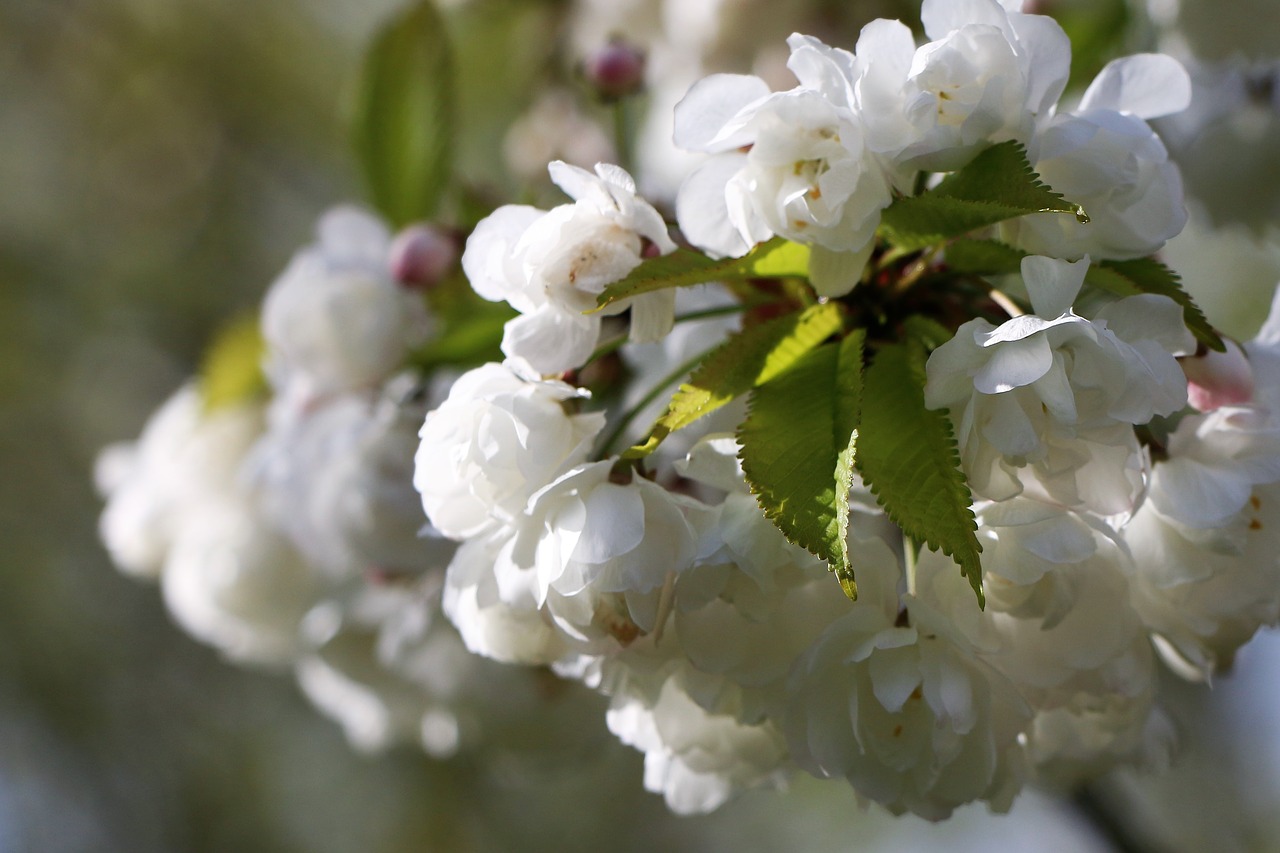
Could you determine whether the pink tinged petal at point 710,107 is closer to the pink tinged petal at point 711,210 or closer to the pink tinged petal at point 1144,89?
the pink tinged petal at point 711,210

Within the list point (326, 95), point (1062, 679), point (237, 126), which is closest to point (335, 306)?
point (1062, 679)

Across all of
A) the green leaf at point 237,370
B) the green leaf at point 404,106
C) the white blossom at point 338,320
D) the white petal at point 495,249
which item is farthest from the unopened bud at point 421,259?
the white petal at point 495,249

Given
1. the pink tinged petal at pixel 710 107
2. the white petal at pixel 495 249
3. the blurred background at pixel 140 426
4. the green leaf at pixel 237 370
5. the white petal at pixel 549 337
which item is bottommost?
the blurred background at pixel 140 426

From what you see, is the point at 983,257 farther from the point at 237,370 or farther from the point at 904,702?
the point at 237,370

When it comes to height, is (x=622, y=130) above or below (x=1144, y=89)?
below

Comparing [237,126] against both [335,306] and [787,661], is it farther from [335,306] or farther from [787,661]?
[787,661]

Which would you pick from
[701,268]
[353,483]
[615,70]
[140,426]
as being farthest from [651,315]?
[140,426]

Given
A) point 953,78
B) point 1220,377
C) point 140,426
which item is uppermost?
point 953,78

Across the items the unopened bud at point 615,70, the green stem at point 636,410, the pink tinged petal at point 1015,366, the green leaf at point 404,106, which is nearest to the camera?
the pink tinged petal at point 1015,366
